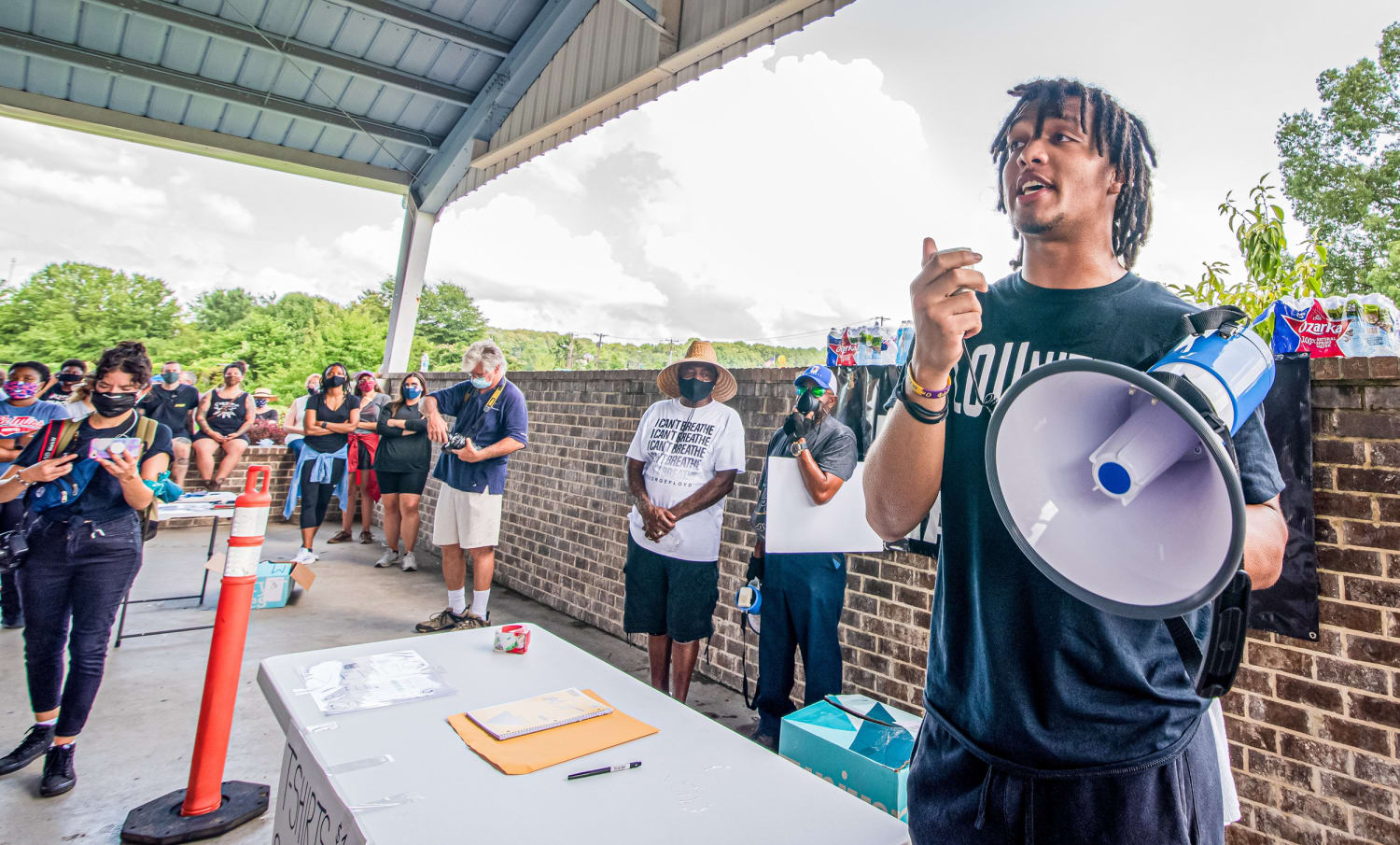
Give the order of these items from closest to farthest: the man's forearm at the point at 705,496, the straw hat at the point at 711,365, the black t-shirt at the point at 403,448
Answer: the man's forearm at the point at 705,496 < the straw hat at the point at 711,365 < the black t-shirt at the point at 403,448

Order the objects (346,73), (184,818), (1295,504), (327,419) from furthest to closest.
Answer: (346,73) < (327,419) < (184,818) < (1295,504)

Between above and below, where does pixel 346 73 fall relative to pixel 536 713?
above

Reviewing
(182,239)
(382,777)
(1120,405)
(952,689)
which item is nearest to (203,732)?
(382,777)

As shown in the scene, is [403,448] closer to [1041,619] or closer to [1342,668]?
[1041,619]

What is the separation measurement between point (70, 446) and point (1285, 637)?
14.3 feet

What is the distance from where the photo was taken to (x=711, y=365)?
3.28 metres

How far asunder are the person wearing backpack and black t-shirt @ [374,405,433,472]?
313 cm

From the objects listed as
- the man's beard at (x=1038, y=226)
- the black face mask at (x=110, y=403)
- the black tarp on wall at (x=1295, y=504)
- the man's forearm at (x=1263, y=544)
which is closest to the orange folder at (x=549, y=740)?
the man's forearm at (x=1263, y=544)

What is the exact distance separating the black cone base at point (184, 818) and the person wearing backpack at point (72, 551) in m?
0.44

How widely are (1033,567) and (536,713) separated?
1003mm

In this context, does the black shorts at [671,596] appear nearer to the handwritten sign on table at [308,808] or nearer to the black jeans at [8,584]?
the handwritten sign on table at [308,808]

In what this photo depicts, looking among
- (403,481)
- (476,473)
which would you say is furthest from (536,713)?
(403,481)

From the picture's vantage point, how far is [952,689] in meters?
0.87

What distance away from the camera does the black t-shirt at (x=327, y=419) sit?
602 centimetres
